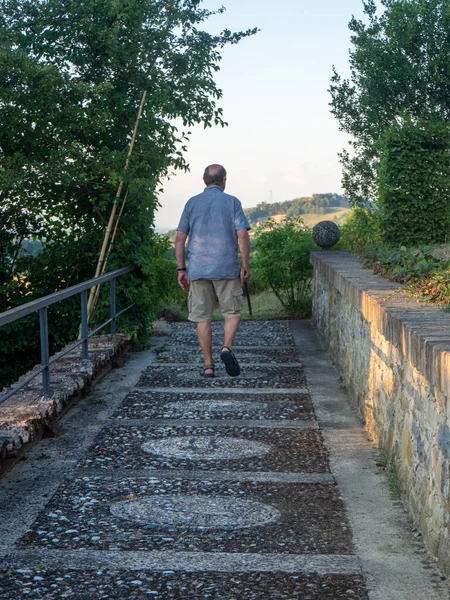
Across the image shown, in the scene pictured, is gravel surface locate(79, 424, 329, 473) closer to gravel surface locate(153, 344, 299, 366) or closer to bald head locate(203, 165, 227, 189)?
bald head locate(203, 165, 227, 189)

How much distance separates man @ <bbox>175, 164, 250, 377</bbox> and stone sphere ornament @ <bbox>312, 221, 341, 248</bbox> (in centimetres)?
425

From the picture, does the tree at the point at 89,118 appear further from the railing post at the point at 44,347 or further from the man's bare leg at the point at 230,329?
the railing post at the point at 44,347

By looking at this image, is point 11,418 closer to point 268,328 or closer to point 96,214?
point 96,214

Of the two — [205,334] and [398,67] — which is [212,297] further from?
[398,67]

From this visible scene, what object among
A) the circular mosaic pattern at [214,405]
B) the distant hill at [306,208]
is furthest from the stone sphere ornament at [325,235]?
the distant hill at [306,208]

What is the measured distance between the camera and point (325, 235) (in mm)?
10742

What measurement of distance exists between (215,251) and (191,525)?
3.25 metres

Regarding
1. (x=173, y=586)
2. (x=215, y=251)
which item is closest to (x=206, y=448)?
(x=173, y=586)

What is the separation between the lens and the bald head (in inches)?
257

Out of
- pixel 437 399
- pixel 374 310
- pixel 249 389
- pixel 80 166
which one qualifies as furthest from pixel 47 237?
pixel 437 399

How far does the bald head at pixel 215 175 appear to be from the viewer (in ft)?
21.4

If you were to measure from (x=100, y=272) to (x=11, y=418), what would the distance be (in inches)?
149

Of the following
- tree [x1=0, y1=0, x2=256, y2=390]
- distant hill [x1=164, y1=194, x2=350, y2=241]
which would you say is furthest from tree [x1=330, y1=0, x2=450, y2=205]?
distant hill [x1=164, y1=194, x2=350, y2=241]

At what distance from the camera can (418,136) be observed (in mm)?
11086
